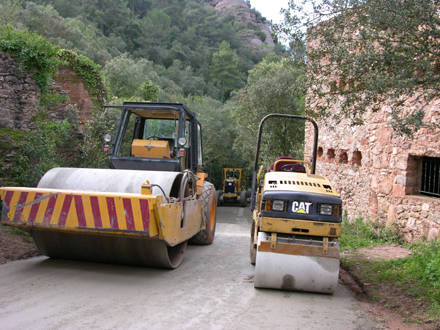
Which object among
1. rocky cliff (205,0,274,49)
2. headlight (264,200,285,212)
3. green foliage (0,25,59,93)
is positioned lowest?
headlight (264,200,285,212)

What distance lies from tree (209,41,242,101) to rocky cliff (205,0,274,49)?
3317 centimetres

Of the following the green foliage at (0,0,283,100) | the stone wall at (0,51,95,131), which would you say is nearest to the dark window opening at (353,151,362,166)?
the stone wall at (0,51,95,131)

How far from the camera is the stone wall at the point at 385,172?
7277 millimetres

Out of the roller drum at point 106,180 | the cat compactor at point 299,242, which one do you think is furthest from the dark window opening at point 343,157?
the roller drum at point 106,180

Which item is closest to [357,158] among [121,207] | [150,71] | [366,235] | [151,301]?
[366,235]

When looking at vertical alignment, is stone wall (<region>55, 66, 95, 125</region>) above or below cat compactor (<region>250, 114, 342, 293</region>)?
above

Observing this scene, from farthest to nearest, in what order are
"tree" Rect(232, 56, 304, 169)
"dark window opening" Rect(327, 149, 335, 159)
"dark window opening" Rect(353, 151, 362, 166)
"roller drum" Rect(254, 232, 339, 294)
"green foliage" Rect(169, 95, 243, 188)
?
"green foliage" Rect(169, 95, 243, 188)
"tree" Rect(232, 56, 304, 169)
"dark window opening" Rect(327, 149, 335, 159)
"dark window opening" Rect(353, 151, 362, 166)
"roller drum" Rect(254, 232, 339, 294)

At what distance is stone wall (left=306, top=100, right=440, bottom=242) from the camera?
23.9 feet

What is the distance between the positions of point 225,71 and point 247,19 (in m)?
58.5

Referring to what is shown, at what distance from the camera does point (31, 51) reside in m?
9.32

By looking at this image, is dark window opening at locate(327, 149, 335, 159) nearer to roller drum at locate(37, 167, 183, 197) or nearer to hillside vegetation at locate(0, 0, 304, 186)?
hillside vegetation at locate(0, 0, 304, 186)

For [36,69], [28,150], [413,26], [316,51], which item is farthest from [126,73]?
[413,26]

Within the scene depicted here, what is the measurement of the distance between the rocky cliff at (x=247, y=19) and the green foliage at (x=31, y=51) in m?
103

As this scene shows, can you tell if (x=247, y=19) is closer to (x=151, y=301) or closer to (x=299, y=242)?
(x=299, y=242)
